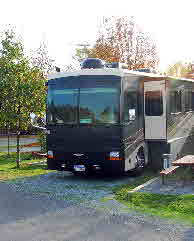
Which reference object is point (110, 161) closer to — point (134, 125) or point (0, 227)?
point (134, 125)

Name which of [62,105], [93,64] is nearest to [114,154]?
[62,105]

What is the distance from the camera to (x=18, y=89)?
15.8 metres

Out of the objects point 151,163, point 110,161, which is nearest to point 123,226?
point 110,161

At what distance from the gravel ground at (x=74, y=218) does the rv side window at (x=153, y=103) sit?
3218 mm

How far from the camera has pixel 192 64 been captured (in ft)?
158

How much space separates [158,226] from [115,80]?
5.49 m

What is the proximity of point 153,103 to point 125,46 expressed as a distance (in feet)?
73.7

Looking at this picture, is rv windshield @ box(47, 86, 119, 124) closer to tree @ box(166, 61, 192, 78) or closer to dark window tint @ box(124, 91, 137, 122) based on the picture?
dark window tint @ box(124, 91, 137, 122)

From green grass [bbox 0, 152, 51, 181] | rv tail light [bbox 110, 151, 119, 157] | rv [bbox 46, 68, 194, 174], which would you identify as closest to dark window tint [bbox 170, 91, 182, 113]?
rv [bbox 46, 68, 194, 174]

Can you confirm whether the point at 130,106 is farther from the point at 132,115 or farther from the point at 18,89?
the point at 18,89

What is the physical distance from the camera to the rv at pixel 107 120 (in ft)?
39.3

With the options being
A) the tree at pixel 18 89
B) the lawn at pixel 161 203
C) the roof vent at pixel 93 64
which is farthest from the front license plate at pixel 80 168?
the tree at pixel 18 89

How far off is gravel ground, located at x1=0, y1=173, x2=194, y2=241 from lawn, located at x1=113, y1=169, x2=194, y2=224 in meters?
0.31

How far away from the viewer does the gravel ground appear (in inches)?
280
